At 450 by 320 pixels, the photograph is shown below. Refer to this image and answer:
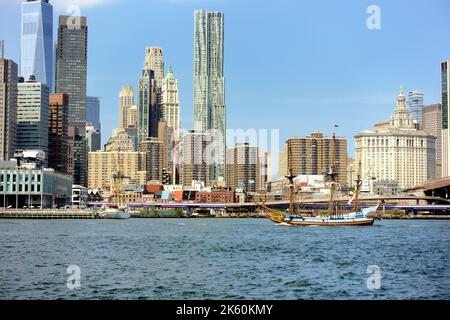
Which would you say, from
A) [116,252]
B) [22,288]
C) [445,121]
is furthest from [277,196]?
[22,288]

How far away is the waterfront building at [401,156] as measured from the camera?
94.1 metres

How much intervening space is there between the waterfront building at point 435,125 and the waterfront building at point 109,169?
36.2 metres

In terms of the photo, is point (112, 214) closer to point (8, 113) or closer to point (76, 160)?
point (8, 113)

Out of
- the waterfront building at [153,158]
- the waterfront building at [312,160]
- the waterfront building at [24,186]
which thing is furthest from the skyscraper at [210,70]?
the waterfront building at [153,158]

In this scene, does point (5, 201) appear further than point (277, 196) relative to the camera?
No

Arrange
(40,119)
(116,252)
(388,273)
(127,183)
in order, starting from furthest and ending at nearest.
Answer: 1. (127,183)
2. (40,119)
3. (116,252)
4. (388,273)

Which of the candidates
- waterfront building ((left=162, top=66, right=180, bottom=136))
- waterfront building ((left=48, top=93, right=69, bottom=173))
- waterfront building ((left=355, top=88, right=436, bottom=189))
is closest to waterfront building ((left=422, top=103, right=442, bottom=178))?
waterfront building ((left=355, top=88, right=436, bottom=189))

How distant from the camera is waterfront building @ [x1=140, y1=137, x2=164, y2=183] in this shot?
10200 centimetres

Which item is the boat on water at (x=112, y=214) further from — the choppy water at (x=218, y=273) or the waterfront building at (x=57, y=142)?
the choppy water at (x=218, y=273)

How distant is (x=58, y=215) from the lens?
7762cm

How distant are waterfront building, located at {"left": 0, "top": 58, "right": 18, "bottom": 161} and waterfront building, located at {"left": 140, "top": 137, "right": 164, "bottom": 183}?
632 inches

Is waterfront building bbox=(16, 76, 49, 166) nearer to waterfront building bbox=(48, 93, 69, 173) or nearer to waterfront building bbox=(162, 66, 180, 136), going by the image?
waterfront building bbox=(48, 93, 69, 173)
